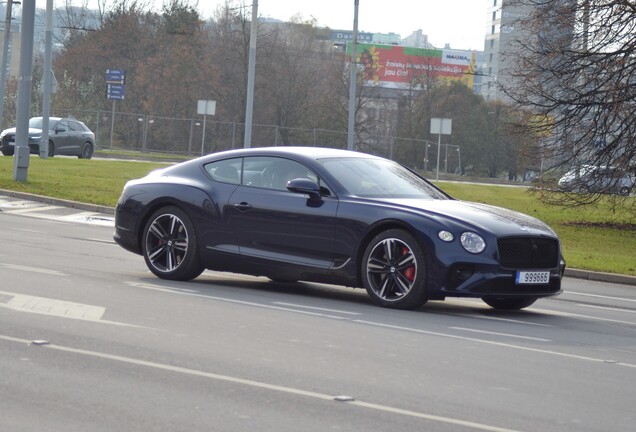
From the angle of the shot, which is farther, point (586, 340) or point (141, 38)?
point (141, 38)

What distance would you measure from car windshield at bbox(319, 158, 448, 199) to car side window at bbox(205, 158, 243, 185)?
3.05ft

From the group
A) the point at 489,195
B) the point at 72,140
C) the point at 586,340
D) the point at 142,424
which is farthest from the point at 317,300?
→ the point at 72,140

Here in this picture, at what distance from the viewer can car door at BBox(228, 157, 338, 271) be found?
1170 cm

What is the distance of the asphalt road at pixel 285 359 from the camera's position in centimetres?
659

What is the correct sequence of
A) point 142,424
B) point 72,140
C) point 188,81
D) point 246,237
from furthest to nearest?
point 188,81 < point 72,140 < point 246,237 < point 142,424

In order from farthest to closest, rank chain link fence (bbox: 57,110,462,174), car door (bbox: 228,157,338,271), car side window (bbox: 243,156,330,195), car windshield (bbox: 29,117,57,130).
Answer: chain link fence (bbox: 57,110,462,174), car windshield (bbox: 29,117,57,130), car side window (bbox: 243,156,330,195), car door (bbox: 228,157,338,271)

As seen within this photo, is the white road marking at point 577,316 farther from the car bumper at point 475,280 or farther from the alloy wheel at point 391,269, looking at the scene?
the alloy wheel at point 391,269

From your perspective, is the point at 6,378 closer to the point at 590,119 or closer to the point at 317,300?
the point at 317,300

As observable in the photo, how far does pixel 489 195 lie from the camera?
39.1 metres

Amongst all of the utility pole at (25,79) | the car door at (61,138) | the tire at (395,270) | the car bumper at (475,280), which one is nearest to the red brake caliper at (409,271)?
the tire at (395,270)

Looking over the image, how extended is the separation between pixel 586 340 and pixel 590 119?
1749 centimetres

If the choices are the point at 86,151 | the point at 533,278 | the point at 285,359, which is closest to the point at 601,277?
the point at 533,278

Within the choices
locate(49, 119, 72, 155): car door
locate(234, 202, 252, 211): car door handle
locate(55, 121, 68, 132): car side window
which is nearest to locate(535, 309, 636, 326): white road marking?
locate(234, 202, 252, 211): car door handle

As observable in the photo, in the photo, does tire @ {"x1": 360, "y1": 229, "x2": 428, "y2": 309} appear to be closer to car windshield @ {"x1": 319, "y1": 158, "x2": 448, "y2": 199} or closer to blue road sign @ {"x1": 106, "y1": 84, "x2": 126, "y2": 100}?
car windshield @ {"x1": 319, "y1": 158, "x2": 448, "y2": 199}
